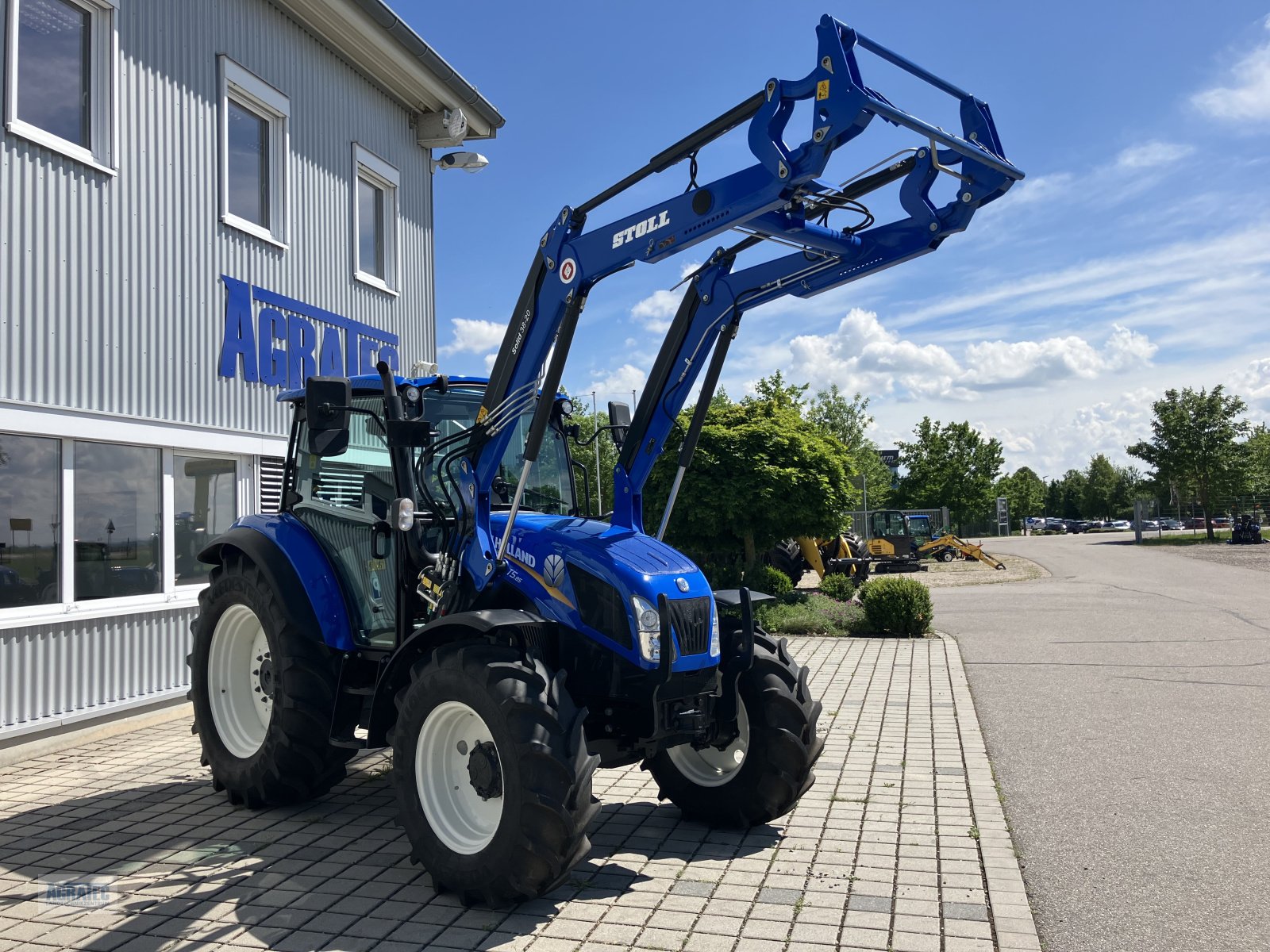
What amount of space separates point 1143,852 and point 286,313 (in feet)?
28.0

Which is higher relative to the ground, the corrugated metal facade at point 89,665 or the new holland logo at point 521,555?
the new holland logo at point 521,555

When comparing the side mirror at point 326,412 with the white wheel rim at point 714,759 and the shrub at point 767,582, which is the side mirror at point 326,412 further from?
the shrub at point 767,582

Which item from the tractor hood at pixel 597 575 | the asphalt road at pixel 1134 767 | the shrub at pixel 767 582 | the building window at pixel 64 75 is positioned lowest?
the asphalt road at pixel 1134 767

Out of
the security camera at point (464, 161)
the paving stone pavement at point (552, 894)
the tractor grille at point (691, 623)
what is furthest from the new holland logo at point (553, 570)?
the security camera at point (464, 161)

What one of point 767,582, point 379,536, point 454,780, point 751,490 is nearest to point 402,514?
point 379,536

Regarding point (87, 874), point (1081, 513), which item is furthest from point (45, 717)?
point (1081, 513)

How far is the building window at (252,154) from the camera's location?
9242mm

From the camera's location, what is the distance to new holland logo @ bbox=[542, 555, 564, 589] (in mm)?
4797

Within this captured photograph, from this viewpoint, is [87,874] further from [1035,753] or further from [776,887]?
[1035,753]

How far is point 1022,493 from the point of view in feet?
271

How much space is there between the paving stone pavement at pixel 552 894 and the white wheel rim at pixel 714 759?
0.90ft

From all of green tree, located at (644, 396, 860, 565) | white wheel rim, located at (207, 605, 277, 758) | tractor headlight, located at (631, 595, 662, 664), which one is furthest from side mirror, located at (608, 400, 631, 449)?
green tree, located at (644, 396, 860, 565)

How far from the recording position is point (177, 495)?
28.2ft

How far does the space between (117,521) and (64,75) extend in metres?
3.41
